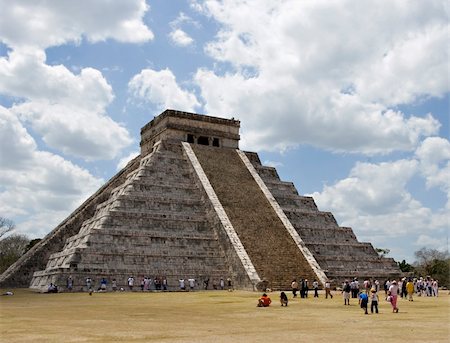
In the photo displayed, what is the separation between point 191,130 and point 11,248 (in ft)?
101

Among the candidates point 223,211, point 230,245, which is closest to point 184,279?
point 230,245

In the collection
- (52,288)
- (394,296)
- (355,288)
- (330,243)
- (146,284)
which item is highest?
(330,243)

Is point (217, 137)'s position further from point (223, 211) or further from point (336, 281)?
point (336, 281)

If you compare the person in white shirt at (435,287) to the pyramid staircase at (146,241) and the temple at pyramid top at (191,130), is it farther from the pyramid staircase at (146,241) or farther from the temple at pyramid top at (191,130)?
the temple at pyramid top at (191,130)

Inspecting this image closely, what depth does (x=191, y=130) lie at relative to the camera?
40.4 metres

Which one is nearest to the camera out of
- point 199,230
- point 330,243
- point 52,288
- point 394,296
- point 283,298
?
point 394,296

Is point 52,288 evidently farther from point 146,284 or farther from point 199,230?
point 199,230

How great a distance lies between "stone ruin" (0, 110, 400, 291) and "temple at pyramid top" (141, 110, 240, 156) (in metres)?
0.08

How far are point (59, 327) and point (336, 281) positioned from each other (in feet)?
69.3

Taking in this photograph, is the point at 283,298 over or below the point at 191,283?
below

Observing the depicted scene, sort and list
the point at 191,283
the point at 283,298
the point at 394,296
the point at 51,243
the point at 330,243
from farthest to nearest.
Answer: the point at 51,243 → the point at 330,243 → the point at 191,283 → the point at 283,298 → the point at 394,296

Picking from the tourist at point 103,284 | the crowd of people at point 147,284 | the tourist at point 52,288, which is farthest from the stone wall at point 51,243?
the tourist at point 103,284

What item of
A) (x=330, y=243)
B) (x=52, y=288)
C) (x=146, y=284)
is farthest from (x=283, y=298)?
(x=330, y=243)

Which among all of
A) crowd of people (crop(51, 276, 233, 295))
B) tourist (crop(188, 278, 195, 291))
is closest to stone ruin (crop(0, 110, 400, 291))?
crowd of people (crop(51, 276, 233, 295))
